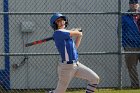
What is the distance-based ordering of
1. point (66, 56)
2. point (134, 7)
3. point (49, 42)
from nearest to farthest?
point (66, 56), point (134, 7), point (49, 42)

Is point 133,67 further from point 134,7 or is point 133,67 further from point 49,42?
point 49,42

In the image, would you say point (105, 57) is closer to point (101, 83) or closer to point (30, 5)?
point (101, 83)

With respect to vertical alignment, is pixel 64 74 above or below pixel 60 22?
below

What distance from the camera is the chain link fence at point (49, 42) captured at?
400 inches

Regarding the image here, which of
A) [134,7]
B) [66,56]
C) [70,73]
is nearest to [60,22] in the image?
[66,56]

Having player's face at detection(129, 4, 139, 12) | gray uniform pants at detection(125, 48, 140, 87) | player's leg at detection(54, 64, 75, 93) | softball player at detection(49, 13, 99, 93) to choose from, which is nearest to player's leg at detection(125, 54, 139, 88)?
gray uniform pants at detection(125, 48, 140, 87)

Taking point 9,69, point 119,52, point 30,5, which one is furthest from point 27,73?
point 119,52

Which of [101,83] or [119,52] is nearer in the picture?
[119,52]

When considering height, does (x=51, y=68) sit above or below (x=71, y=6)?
below

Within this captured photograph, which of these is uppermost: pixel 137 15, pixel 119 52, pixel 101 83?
pixel 137 15

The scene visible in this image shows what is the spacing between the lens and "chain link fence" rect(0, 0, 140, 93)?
33.3ft

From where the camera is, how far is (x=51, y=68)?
1045cm

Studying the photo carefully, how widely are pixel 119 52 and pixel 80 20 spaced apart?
1308mm

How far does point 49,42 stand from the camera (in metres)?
10.4
